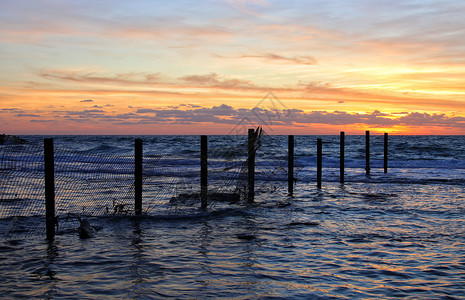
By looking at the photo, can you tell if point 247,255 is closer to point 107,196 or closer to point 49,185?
point 49,185

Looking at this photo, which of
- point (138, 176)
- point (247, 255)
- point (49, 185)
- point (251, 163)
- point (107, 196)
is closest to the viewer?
point (247, 255)

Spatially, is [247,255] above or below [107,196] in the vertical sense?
below

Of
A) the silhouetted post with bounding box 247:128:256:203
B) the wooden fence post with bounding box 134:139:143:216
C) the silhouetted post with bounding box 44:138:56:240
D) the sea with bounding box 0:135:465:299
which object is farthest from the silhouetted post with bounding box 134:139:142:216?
the silhouetted post with bounding box 247:128:256:203

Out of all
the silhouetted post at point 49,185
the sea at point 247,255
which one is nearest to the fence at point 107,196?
the silhouetted post at point 49,185

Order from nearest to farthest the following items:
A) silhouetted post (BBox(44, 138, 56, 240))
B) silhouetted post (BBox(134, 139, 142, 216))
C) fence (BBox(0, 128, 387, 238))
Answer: silhouetted post (BBox(44, 138, 56, 240)), fence (BBox(0, 128, 387, 238)), silhouetted post (BBox(134, 139, 142, 216))

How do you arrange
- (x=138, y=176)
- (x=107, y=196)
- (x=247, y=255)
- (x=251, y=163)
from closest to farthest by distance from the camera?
(x=247, y=255) < (x=138, y=176) < (x=107, y=196) < (x=251, y=163)

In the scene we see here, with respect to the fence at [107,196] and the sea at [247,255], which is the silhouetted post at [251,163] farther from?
the sea at [247,255]

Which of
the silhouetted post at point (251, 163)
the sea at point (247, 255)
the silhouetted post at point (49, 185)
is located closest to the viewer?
the sea at point (247, 255)

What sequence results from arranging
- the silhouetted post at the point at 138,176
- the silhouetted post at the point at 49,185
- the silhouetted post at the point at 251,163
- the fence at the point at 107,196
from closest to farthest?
the silhouetted post at the point at 49,185
the fence at the point at 107,196
the silhouetted post at the point at 138,176
the silhouetted post at the point at 251,163

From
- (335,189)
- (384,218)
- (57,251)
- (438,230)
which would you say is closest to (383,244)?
(438,230)

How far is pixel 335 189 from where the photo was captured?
18891 millimetres

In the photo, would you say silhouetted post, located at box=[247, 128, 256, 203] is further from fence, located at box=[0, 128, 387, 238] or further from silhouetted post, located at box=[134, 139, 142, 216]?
silhouetted post, located at box=[134, 139, 142, 216]

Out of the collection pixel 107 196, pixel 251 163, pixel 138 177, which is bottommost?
pixel 107 196

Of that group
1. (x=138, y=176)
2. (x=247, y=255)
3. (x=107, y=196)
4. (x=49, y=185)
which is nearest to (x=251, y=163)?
(x=138, y=176)
